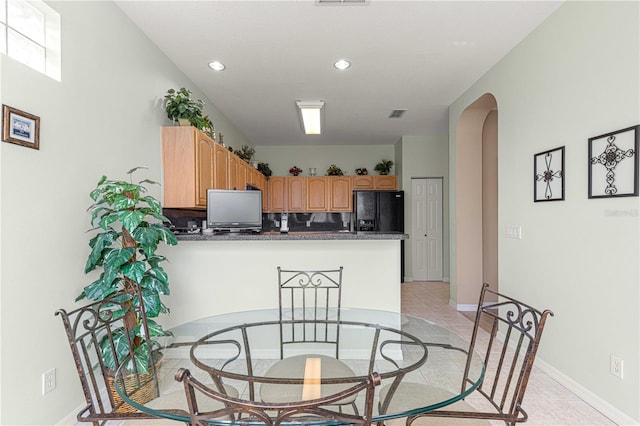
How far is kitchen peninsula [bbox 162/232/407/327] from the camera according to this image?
302cm

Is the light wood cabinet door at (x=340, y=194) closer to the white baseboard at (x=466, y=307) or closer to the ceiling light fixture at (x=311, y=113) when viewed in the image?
the ceiling light fixture at (x=311, y=113)

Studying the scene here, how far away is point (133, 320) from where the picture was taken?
2.21 m

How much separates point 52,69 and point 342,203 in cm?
527

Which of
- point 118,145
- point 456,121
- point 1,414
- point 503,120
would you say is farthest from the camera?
point 456,121

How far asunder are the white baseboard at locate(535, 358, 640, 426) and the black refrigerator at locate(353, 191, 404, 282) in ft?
12.2

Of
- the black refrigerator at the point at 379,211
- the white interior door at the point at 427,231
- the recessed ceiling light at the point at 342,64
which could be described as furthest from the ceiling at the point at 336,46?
the white interior door at the point at 427,231

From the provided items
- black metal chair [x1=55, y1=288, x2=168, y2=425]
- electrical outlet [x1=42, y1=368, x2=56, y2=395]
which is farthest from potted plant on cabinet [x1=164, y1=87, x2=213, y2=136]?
electrical outlet [x1=42, y1=368, x2=56, y2=395]

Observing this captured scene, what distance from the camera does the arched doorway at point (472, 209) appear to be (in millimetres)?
4410

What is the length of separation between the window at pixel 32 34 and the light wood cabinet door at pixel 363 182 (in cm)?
534

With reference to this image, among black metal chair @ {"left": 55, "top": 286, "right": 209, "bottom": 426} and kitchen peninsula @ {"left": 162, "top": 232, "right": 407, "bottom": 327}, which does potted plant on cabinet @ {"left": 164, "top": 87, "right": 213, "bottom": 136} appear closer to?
kitchen peninsula @ {"left": 162, "top": 232, "right": 407, "bottom": 327}

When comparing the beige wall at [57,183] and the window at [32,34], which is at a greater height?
the window at [32,34]

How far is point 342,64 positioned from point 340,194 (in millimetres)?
3630

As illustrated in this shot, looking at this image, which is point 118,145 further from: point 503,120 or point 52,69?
point 503,120

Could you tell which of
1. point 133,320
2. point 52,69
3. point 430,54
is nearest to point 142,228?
point 133,320
